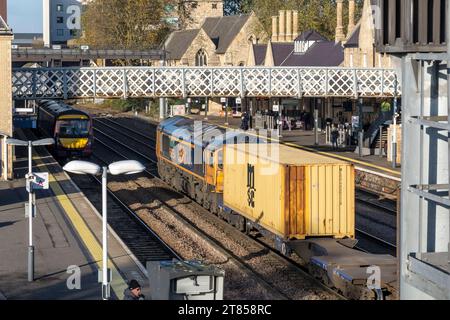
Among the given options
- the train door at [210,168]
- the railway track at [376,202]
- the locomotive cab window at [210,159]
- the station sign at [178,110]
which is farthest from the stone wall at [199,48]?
the locomotive cab window at [210,159]

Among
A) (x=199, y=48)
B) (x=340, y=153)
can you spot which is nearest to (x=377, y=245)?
(x=340, y=153)

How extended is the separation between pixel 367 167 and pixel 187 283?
97.5ft

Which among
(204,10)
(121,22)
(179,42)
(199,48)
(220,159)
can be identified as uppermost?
(204,10)

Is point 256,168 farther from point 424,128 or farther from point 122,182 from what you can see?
point 122,182

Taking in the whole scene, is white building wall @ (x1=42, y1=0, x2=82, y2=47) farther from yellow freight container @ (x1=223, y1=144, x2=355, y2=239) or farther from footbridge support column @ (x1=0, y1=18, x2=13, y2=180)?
yellow freight container @ (x1=223, y1=144, x2=355, y2=239)

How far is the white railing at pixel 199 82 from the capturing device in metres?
47.7

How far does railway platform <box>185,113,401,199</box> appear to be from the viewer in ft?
135

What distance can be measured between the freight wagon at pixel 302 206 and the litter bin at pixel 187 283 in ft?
11.5

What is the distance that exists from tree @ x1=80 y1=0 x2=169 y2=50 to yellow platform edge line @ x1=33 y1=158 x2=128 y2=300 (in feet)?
160

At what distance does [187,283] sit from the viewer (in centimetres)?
1773

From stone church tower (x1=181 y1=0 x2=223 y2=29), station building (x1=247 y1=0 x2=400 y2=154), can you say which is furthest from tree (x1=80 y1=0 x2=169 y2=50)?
stone church tower (x1=181 y1=0 x2=223 y2=29)

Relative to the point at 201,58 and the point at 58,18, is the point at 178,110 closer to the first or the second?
the point at 201,58

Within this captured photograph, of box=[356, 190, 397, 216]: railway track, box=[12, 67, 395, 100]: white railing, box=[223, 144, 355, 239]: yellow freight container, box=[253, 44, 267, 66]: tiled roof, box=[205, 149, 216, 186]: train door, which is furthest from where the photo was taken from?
box=[253, 44, 267, 66]: tiled roof
